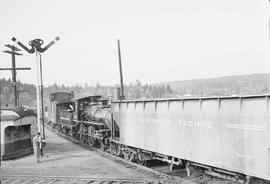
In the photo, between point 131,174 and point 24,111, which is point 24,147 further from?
point 131,174

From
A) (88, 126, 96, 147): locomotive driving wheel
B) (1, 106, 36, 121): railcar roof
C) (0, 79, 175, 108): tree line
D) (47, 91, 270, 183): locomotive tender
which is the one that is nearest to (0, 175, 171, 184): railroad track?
(47, 91, 270, 183): locomotive tender

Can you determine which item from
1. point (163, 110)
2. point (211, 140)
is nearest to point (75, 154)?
point (163, 110)

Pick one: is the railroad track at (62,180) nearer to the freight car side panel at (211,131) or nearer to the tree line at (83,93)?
the freight car side panel at (211,131)

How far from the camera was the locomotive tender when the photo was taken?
8023mm

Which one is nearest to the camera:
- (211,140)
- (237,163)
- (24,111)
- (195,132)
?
(237,163)

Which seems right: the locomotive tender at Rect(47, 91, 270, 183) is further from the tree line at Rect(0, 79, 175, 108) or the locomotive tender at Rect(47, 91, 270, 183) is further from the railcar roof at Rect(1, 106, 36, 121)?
the tree line at Rect(0, 79, 175, 108)

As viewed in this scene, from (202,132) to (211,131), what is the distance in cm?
43

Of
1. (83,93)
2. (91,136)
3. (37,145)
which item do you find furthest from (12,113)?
(83,93)

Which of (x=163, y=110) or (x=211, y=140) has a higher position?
(x=163, y=110)

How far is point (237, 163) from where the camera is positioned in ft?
28.3

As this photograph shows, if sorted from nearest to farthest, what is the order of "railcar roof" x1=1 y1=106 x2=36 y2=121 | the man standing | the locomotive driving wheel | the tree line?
the man standing < "railcar roof" x1=1 y1=106 x2=36 y2=121 < the locomotive driving wheel < the tree line

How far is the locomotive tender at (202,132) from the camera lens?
26.3 feet

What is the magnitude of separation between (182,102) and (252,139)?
303 cm

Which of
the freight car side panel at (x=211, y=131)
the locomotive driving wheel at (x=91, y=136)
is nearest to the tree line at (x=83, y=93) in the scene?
the locomotive driving wheel at (x=91, y=136)
